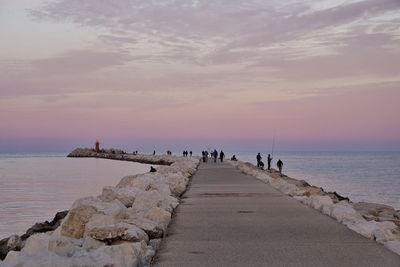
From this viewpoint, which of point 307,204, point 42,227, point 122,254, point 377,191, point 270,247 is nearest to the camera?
point 122,254

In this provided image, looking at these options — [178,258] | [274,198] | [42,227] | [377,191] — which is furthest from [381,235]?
[377,191]

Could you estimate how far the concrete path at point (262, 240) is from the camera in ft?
21.0

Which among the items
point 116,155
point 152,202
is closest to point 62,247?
point 152,202

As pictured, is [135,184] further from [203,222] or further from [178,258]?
[178,258]

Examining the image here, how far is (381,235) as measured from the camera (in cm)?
762

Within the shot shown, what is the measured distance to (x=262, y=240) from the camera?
7.64 meters

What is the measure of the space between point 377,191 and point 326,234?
26.4 metres

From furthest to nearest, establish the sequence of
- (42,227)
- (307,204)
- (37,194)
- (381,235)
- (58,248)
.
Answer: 1. (37,194)
2. (42,227)
3. (307,204)
4. (381,235)
5. (58,248)

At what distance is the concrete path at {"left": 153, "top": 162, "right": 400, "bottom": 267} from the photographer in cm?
640

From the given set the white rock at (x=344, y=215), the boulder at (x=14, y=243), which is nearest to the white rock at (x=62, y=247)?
the boulder at (x=14, y=243)

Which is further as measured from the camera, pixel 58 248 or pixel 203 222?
pixel 203 222

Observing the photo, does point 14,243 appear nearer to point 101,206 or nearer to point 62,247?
point 101,206

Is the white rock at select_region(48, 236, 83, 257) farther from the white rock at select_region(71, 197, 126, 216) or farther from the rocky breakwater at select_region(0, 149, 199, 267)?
the white rock at select_region(71, 197, 126, 216)

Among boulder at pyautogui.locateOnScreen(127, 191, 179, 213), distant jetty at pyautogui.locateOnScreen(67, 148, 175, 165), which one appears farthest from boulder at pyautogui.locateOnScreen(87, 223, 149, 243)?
distant jetty at pyautogui.locateOnScreen(67, 148, 175, 165)
